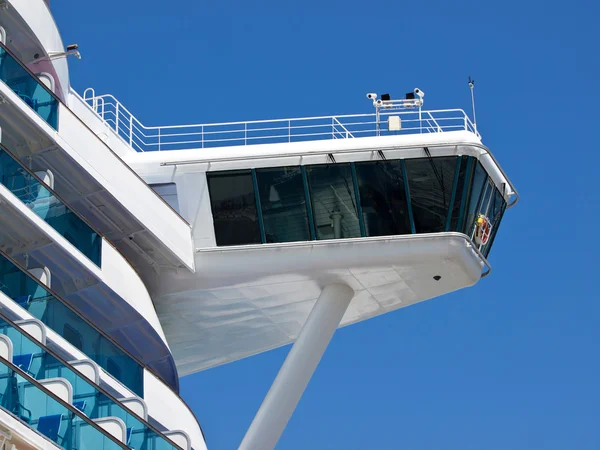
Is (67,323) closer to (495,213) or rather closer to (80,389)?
(80,389)

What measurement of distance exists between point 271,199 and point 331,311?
2.46m

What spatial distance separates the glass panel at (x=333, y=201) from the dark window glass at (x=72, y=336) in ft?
26.6

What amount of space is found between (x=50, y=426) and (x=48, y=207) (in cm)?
648

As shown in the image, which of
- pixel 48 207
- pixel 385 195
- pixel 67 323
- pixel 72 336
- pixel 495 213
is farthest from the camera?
pixel 495 213

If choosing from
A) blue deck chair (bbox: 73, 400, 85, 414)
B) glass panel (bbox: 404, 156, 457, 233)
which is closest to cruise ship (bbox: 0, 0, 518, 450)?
glass panel (bbox: 404, 156, 457, 233)

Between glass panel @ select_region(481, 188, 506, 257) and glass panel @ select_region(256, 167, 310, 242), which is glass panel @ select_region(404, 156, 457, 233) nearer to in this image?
glass panel @ select_region(481, 188, 506, 257)

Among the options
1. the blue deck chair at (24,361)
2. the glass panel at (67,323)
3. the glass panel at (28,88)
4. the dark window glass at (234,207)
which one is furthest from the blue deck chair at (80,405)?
the dark window glass at (234,207)

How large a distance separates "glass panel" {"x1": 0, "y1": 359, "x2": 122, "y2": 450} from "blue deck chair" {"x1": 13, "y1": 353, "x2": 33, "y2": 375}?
2.13 ft

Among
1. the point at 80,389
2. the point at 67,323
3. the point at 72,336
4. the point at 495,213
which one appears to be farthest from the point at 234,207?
the point at 80,389

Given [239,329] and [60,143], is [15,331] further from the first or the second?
[239,329]

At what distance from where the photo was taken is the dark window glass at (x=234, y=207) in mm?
28422

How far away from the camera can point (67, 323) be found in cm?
2070

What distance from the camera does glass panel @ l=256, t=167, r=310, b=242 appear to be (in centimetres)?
2834

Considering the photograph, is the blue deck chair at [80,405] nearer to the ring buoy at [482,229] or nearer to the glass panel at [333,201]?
the glass panel at [333,201]
